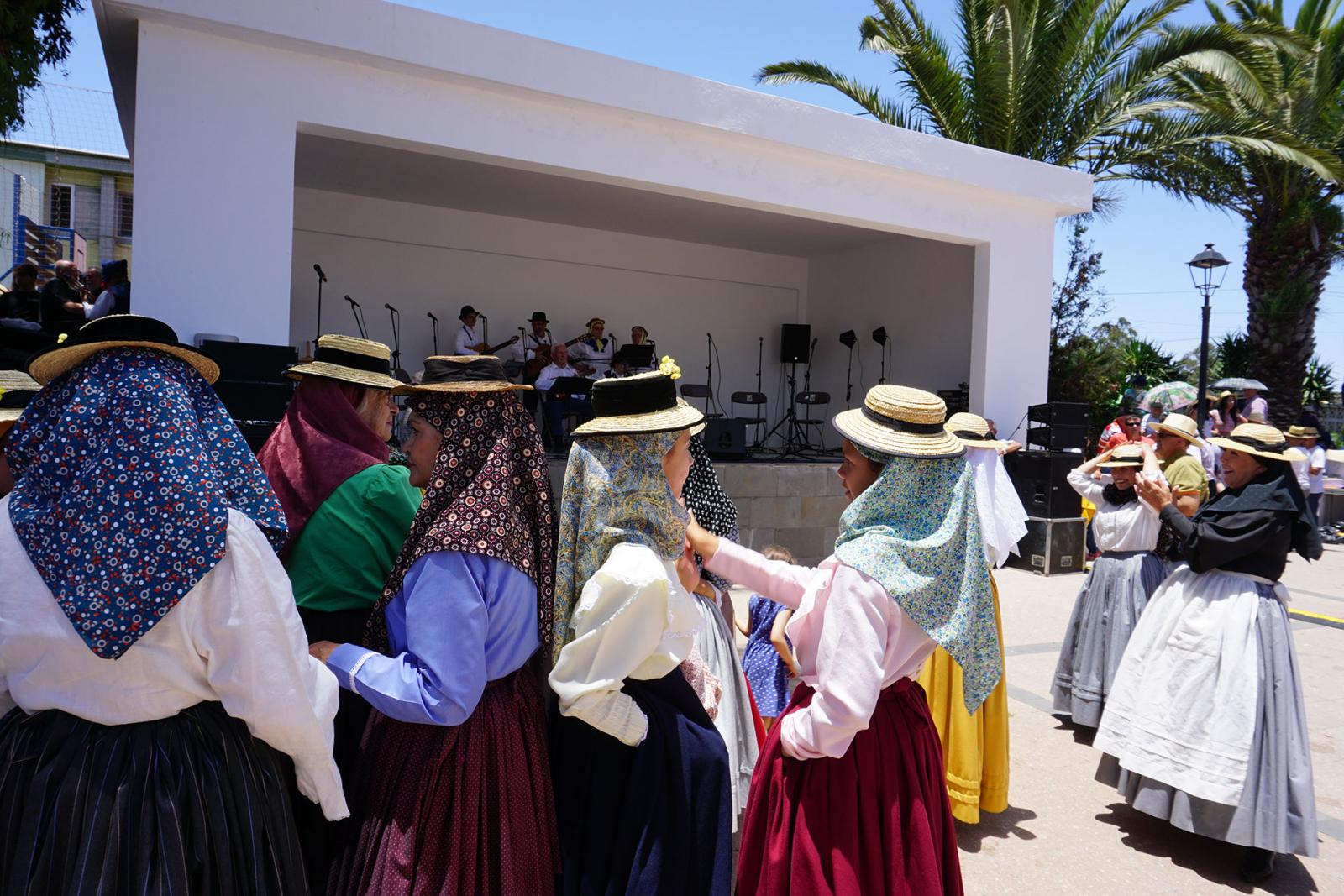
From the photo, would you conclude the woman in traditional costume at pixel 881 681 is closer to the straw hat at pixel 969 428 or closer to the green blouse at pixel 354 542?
the green blouse at pixel 354 542

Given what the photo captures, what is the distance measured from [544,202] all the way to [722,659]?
397 inches

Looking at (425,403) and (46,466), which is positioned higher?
(425,403)

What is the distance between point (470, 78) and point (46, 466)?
21.8 ft

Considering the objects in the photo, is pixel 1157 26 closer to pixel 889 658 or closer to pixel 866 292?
pixel 866 292

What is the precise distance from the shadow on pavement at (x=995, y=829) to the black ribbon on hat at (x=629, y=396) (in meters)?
2.57

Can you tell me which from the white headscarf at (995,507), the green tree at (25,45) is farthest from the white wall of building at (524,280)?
the white headscarf at (995,507)

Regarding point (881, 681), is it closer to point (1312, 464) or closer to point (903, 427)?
point (903, 427)

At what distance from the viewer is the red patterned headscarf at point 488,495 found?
1869 millimetres

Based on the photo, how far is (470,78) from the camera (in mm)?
7387

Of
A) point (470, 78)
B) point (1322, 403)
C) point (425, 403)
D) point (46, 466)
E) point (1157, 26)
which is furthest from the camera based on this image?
point (1322, 403)

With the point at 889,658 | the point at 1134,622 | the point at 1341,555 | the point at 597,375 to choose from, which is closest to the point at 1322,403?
the point at 1341,555

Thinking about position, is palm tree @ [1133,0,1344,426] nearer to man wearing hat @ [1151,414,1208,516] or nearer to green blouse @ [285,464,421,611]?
man wearing hat @ [1151,414,1208,516]

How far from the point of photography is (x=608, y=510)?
6.41ft

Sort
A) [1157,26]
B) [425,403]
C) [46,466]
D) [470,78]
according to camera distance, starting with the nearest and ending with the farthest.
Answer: [46,466] → [425,403] → [470,78] → [1157,26]
